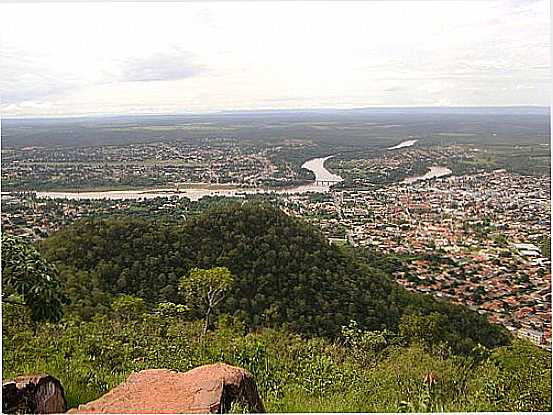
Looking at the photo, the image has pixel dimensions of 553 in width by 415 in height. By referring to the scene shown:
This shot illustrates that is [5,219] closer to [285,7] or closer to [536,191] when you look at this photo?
[285,7]

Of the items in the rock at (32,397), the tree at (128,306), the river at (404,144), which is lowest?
the rock at (32,397)

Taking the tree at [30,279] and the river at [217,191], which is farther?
the river at [217,191]

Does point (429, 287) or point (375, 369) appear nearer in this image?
point (375, 369)

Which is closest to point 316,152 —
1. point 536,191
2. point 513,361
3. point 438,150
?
point 438,150

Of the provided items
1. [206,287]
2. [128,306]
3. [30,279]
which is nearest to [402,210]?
[206,287]

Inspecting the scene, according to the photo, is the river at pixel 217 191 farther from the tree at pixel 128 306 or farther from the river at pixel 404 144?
the tree at pixel 128 306

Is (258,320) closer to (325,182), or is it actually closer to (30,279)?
(325,182)

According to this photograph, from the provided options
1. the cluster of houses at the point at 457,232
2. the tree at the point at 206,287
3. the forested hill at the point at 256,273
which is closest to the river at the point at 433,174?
the cluster of houses at the point at 457,232
